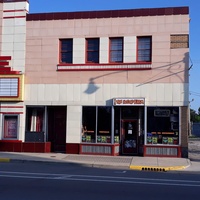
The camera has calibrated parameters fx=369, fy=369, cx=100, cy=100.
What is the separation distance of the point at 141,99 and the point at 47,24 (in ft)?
23.5

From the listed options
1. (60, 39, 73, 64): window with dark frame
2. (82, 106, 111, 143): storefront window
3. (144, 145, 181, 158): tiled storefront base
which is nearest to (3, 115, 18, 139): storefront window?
(82, 106, 111, 143): storefront window

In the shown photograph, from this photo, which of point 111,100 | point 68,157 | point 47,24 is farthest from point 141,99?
point 47,24

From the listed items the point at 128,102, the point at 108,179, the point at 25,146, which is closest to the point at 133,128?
the point at 128,102

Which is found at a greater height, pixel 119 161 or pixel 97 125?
pixel 97 125

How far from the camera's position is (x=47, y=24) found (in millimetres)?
21875

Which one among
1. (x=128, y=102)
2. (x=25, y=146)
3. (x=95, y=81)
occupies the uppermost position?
(x=95, y=81)

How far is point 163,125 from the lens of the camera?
20.2 metres

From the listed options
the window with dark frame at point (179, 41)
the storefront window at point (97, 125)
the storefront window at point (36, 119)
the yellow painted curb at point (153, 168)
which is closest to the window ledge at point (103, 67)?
the window with dark frame at point (179, 41)

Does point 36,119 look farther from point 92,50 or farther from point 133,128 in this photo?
point 133,128

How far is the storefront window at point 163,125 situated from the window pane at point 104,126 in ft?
7.32

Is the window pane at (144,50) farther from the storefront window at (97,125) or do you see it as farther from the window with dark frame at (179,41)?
the storefront window at (97,125)

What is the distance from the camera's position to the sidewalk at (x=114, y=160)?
1664 cm

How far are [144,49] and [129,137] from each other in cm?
509

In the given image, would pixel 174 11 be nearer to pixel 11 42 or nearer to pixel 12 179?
pixel 11 42
